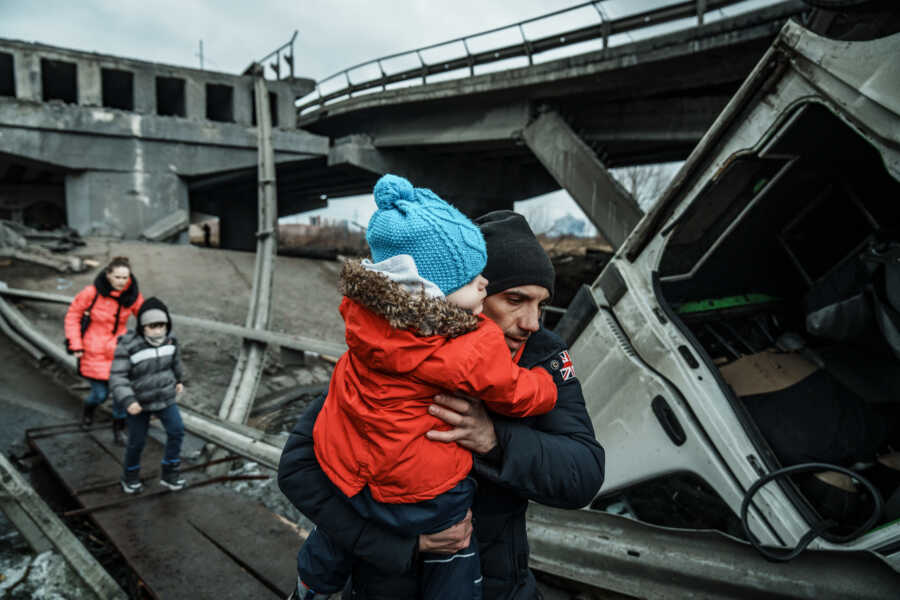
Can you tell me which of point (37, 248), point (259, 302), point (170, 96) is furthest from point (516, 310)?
point (170, 96)

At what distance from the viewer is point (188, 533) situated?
2988mm

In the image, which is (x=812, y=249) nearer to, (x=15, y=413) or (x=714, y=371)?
(x=714, y=371)

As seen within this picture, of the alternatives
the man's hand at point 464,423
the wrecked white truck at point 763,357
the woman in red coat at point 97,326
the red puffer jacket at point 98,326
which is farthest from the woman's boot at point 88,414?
the man's hand at point 464,423

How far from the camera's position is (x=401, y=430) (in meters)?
1.16

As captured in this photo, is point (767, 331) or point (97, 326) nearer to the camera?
point (767, 331)

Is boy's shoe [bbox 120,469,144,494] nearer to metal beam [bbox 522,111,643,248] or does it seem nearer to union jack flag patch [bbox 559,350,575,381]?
union jack flag patch [bbox 559,350,575,381]

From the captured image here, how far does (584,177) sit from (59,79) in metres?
18.2

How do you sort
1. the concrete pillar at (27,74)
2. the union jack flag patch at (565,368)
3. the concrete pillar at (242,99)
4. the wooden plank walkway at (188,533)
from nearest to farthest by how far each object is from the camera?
the union jack flag patch at (565,368) < the wooden plank walkway at (188,533) < the concrete pillar at (27,74) < the concrete pillar at (242,99)

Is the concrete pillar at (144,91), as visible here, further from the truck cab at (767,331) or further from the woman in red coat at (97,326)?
the truck cab at (767,331)

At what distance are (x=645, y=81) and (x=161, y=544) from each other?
1035 cm

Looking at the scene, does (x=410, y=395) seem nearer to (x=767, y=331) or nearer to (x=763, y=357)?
(x=763, y=357)

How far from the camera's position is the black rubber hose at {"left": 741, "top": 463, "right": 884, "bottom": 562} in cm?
201

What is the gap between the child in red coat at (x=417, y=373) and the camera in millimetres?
1125

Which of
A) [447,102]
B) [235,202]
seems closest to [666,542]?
[447,102]
